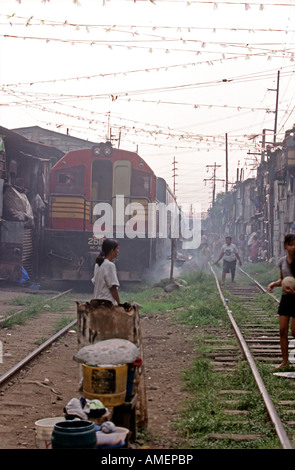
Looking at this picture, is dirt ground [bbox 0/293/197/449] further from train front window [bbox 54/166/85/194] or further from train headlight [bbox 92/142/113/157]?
train headlight [bbox 92/142/113/157]

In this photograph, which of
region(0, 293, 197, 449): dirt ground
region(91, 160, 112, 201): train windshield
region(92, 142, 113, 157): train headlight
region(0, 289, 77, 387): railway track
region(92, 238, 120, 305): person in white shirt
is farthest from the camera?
region(91, 160, 112, 201): train windshield

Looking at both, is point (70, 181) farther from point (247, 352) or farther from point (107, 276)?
point (107, 276)

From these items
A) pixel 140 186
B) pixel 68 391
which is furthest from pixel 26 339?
pixel 140 186

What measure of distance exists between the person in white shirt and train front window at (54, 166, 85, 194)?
38.6ft

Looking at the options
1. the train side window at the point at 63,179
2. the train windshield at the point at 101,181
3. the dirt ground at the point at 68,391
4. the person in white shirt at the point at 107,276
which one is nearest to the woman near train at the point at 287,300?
the dirt ground at the point at 68,391

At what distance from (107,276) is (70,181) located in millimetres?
12029

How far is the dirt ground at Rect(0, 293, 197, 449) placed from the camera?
5438mm

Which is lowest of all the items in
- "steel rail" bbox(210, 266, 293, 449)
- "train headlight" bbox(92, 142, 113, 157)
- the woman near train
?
"steel rail" bbox(210, 266, 293, 449)

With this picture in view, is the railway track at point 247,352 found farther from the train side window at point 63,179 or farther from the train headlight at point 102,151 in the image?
the train headlight at point 102,151

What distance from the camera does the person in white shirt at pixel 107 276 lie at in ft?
21.9

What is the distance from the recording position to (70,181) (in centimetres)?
1841

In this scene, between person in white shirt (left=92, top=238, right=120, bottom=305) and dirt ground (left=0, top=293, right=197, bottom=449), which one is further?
person in white shirt (left=92, top=238, right=120, bottom=305)

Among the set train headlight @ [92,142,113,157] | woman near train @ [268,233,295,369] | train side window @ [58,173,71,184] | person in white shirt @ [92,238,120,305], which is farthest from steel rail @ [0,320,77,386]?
train headlight @ [92,142,113,157]

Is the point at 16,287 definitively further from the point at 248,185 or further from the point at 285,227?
the point at 248,185
